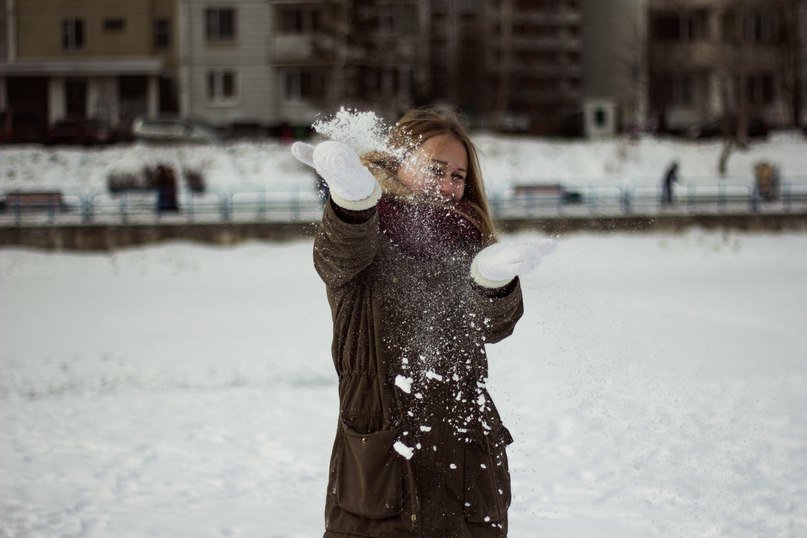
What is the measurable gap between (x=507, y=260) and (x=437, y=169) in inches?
13.4

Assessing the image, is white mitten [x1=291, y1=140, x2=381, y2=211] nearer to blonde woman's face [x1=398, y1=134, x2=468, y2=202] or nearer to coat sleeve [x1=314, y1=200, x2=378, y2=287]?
coat sleeve [x1=314, y1=200, x2=378, y2=287]

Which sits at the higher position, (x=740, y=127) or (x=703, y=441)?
(x=740, y=127)

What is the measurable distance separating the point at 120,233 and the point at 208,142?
11479mm

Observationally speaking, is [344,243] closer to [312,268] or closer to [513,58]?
[312,268]

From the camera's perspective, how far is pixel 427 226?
274cm

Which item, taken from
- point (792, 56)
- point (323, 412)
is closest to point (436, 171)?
point (323, 412)

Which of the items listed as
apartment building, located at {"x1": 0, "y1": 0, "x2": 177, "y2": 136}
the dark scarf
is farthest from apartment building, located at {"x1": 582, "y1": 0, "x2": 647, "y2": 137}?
the dark scarf

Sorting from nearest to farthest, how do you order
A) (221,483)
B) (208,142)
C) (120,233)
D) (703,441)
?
(221,483), (703,441), (120,233), (208,142)

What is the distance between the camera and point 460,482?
9.06 ft

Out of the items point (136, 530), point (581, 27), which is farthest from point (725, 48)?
point (136, 530)

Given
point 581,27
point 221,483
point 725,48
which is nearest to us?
point 221,483

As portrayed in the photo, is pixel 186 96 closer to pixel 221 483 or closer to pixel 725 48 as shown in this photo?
pixel 725 48

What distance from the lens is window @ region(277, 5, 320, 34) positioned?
4166 cm

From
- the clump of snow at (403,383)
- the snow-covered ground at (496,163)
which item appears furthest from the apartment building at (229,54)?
the clump of snow at (403,383)
